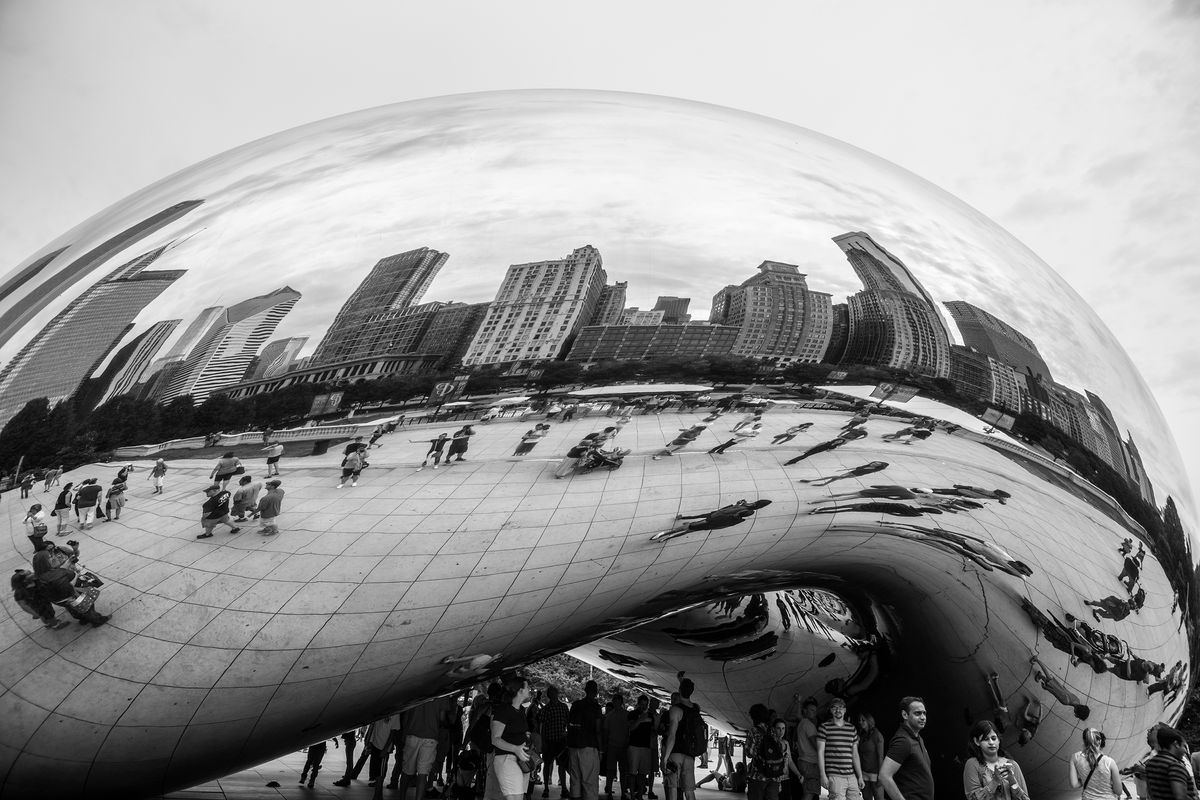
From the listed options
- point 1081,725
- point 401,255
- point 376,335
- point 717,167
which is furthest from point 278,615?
point 1081,725

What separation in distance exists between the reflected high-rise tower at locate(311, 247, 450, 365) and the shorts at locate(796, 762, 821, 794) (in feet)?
15.5

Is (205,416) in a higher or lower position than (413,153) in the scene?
lower

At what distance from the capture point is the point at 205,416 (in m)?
3.26

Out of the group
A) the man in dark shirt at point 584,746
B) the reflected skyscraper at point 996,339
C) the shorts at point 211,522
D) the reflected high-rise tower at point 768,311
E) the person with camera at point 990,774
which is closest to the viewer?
the shorts at point 211,522

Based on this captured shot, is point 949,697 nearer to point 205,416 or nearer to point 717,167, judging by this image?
point 717,167

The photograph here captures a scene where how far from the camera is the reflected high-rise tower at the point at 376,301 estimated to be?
3.29 meters

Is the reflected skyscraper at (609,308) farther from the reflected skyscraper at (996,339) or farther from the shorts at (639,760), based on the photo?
the shorts at (639,760)

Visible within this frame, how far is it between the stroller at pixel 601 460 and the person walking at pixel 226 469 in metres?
1.28

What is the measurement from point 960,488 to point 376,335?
107 inches

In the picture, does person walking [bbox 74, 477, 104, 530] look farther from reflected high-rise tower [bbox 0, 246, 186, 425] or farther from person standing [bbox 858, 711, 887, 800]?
person standing [bbox 858, 711, 887, 800]

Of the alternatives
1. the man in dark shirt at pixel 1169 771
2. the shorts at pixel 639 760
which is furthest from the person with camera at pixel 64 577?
the shorts at pixel 639 760

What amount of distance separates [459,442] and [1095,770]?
13.7ft

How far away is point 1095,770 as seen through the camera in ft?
16.1

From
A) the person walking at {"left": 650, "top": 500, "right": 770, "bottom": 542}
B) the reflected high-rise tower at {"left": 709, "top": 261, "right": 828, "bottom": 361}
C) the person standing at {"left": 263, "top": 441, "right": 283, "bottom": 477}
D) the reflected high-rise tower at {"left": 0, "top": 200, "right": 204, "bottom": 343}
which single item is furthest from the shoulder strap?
the reflected high-rise tower at {"left": 0, "top": 200, "right": 204, "bottom": 343}
